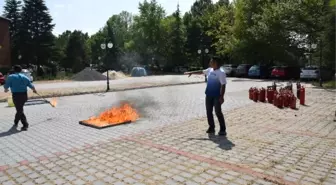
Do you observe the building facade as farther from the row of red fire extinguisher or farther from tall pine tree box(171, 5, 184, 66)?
the row of red fire extinguisher

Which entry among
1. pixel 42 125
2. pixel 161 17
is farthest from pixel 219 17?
pixel 42 125

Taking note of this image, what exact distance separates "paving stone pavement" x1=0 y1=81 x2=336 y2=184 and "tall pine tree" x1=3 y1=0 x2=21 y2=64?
34.9 m

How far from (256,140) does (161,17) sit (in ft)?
177

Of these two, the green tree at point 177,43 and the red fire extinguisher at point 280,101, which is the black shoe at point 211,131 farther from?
the green tree at point 177,43

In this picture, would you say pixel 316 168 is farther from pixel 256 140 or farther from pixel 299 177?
pixel 256 140

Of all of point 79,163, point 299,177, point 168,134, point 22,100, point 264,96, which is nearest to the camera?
point 299,177

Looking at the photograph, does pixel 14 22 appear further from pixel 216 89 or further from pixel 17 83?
pixel 216 89

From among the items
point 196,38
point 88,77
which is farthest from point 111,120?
point 196,38

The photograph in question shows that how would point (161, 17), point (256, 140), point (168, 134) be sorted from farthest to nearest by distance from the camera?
point (161, 17)
point (168, 134)
point (256, 140)

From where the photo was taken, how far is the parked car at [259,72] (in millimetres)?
32072

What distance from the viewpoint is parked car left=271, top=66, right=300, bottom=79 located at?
29531mm

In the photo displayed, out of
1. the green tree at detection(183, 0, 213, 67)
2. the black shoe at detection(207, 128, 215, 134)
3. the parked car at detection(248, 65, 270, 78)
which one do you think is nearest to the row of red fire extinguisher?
the black shoe at detection(207, 128, 215, 134)

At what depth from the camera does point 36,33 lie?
39.2 m

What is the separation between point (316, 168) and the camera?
4.55 meters
